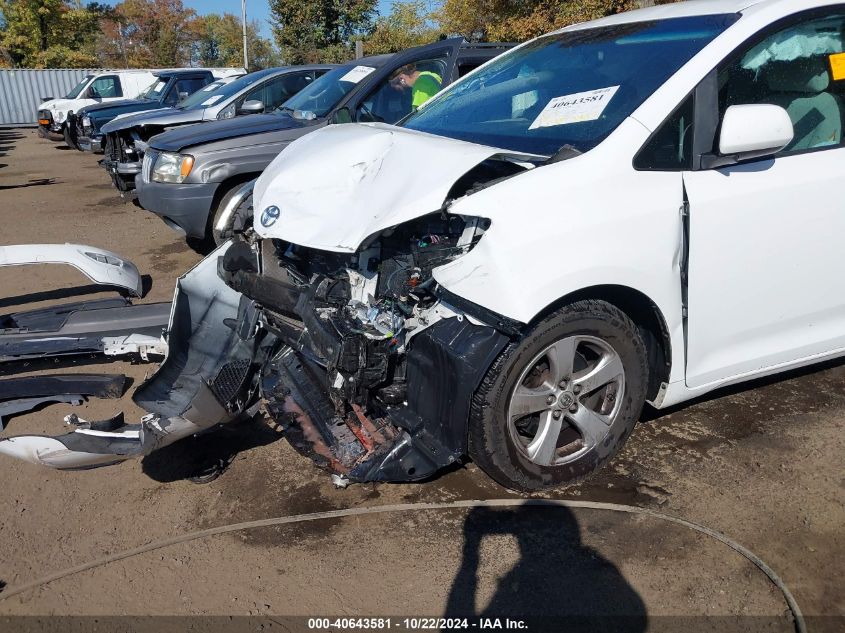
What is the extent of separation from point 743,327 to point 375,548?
186 centimetres

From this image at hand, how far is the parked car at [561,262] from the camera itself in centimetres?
268

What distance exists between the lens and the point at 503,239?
8.36ft

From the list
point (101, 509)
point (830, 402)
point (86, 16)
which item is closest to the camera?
point (101, 509)

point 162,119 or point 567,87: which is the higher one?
point 567,87

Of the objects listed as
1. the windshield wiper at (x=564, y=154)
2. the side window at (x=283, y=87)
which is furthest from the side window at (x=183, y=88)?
the windshield wiper at (x=564, y=154)

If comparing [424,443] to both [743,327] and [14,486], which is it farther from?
[14,486]

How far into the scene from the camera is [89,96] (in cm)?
1834

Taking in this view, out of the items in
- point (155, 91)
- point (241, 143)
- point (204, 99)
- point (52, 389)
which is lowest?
point (52, 389)

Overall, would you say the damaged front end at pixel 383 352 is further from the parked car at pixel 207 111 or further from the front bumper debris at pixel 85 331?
the parked car at pixel 207 111

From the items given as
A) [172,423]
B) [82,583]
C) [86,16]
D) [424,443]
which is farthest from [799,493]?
[86,16]

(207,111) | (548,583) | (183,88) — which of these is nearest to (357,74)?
(207,111)

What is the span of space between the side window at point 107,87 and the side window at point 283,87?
37.7ft

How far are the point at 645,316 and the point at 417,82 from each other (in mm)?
4125

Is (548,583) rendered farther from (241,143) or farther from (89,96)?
(89,96)
